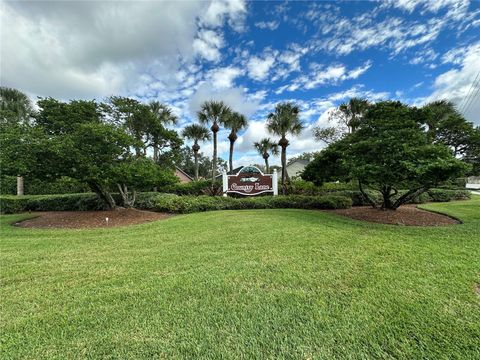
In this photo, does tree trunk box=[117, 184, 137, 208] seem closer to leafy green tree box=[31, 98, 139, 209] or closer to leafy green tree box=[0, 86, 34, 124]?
leafy green tree box=[31, 98, 139, 209]

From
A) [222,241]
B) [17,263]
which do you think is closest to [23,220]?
[17,263]

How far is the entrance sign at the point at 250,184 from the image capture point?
1398 cm

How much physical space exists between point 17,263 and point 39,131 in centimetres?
614

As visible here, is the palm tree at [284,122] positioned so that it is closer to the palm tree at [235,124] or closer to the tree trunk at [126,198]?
the palm tree at [235,124]

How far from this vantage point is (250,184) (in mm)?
14031

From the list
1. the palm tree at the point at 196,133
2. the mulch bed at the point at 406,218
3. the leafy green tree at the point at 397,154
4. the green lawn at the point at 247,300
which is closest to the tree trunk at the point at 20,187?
the palm tree at the point at 196,133

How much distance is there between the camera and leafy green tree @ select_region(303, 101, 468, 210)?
647 cm

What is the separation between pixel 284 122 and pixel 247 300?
52.6 feet

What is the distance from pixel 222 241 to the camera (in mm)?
5426

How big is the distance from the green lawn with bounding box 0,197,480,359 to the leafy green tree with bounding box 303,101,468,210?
6.73ft

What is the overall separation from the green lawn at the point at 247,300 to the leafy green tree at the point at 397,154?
2.05m

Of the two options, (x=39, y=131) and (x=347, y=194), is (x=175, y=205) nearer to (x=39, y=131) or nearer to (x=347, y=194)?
(x=39, y=131)

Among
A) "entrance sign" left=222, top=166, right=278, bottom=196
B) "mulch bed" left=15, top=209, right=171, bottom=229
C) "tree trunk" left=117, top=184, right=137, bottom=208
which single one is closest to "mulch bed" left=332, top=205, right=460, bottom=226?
"entrance sign" left=222, top=166, right=278, bottom=196

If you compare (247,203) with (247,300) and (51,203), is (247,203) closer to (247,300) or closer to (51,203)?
(247,300)
